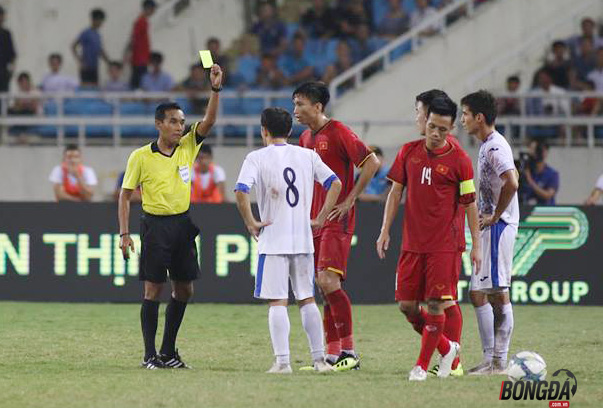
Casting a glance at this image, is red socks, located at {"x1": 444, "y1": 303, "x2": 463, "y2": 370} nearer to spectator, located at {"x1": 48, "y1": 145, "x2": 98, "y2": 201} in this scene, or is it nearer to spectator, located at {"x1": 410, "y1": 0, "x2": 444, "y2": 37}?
spectator, located at {"x1": 48, "y1": 145, "x2": 98, "y2": 201}

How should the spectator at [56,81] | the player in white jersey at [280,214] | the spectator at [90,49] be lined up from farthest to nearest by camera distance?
the spectator at [90,49] → the spectator at [56,81] → the player in white jersey at [280,214]

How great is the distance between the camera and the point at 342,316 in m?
12.0

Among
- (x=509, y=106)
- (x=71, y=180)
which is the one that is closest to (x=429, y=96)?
(x=71, y=180)

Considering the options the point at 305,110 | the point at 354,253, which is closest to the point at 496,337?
the point at 305,110

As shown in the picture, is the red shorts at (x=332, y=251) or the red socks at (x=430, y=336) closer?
the red socks at (x=430, y=336)

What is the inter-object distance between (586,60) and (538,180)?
4733 mm

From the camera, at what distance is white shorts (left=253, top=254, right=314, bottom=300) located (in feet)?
37.1

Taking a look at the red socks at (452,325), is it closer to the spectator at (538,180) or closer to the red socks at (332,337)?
the red socks at (332,337)

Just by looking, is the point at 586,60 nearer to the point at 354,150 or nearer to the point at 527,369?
the point at 354,150

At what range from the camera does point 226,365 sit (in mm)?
12141

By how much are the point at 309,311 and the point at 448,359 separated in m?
1.13

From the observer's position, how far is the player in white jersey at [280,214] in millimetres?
11273

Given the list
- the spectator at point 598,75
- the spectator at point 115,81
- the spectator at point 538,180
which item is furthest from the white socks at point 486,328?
A: the spectator at point 115,81

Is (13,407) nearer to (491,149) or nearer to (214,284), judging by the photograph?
(491,149)
